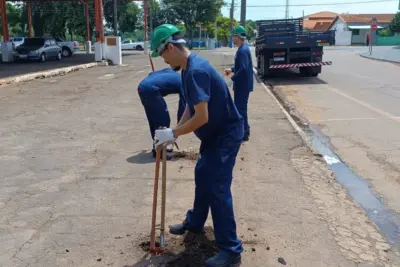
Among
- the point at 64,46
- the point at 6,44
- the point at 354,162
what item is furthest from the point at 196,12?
the point at 354,162

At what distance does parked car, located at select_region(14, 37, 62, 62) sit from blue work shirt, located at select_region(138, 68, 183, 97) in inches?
913

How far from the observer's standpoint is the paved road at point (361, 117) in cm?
634

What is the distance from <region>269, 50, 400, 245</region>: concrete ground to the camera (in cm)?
631

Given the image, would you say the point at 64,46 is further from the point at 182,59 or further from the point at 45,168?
the point at 182,59

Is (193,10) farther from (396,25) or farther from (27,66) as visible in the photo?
(27,66)

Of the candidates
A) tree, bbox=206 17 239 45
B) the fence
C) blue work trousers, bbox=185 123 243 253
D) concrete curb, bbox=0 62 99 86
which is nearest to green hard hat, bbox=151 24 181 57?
blue work trousers, bbox=185 123 243 253

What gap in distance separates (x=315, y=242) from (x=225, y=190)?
115 centimetres

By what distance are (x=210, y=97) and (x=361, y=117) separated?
7522mm

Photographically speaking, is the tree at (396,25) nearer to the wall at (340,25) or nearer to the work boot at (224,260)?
the wall at (340,25)

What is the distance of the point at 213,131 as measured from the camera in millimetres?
3439

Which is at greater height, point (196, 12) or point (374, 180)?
point (196, 12)

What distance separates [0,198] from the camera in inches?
198

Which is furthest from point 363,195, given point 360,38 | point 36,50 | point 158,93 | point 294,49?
point 360,38

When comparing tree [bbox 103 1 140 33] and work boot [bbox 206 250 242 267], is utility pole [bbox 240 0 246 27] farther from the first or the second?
work boot [bbox 206 250 242 267]
